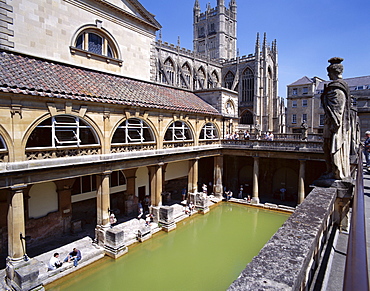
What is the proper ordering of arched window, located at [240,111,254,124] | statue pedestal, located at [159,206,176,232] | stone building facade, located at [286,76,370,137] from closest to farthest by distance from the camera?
statue pedestal, located at [159,206,176,232]
stone building facade, located at [286,76,370,137]
arched window, located at [240,111,254,124]

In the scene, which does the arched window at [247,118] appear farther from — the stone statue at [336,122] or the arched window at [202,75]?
the stone statue at [336,122]

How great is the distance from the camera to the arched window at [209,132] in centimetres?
2295

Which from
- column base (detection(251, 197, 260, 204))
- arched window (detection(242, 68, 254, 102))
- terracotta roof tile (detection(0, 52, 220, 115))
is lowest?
column base (detection(251, 197, 260, 204))

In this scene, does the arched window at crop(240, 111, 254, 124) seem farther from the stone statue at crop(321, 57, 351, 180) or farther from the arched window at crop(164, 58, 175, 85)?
the stone statue at crop(321, 57, 351, 180)

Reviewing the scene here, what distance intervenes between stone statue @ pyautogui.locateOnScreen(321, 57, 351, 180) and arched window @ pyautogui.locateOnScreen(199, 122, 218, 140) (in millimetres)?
17026

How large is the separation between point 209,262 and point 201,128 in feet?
38.5

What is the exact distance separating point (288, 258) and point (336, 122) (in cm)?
376

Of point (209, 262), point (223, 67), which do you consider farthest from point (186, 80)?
point (209, 262)

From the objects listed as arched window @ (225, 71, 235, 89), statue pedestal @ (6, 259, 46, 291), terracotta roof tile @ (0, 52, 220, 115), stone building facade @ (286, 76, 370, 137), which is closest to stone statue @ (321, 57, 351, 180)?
terracotta roof tile @ (0, 52, 220, 115)

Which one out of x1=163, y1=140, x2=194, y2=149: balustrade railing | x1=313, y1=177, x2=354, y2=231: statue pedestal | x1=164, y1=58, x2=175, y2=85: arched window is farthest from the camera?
x1=164, y1=58, x2=175, y2=85: arched window

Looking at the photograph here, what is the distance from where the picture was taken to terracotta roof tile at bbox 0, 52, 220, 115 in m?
11.2

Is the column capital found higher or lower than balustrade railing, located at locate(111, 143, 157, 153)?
lower

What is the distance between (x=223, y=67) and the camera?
57.8 meters

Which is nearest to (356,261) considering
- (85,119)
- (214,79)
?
(85,119)
